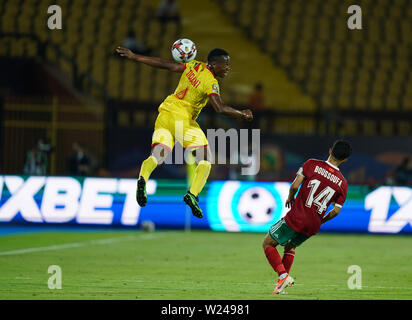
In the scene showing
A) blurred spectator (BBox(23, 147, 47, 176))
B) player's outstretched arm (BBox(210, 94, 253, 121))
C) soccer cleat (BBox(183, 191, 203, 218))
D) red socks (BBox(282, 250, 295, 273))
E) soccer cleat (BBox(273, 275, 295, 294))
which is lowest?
soccer cleat (BBox(273, 275, 295, 294))

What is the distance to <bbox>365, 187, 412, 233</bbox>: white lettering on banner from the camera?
20.0 m

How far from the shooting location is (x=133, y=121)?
25.0 meters

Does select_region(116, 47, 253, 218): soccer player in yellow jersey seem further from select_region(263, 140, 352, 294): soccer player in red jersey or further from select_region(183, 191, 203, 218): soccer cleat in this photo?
select_region(263, 140, 352, 294): soccer player in red jersey

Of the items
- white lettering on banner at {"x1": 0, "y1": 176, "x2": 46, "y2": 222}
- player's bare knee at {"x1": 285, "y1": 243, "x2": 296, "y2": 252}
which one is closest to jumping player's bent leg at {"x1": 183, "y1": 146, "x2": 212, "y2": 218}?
player's bare knee at {"x1": 285, "y1": 243, "x2": 296, "y2": 252}

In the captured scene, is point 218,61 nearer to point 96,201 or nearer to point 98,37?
point 96,201

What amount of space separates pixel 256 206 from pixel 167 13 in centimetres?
1062

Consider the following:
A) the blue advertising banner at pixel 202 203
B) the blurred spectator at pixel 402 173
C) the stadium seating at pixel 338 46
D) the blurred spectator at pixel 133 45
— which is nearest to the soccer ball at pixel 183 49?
the blue advertising banner at pixel 202 203

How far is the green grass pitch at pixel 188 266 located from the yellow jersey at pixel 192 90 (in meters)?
2.37

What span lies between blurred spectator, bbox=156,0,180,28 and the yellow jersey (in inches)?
693

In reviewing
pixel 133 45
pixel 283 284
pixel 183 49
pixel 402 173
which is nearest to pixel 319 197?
pixel 283 284

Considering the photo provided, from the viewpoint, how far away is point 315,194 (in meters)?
10.5

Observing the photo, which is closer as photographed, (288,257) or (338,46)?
(288,257)
